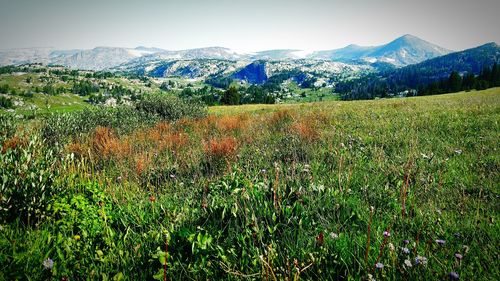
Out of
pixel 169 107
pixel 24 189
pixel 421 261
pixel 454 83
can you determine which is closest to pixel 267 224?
pixel 421 261

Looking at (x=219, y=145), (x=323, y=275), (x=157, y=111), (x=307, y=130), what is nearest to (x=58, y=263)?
(x=323, y=275)

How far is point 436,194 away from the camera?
4605 mm

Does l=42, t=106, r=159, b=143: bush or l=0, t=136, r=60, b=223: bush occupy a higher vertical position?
l=0, t=136, r=60, b=223: bush

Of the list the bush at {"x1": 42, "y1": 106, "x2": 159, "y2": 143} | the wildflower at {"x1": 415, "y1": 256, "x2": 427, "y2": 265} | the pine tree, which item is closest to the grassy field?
the wildflower at {"x1": 415, "y1": 256, "x2": 427, "y2": 265}

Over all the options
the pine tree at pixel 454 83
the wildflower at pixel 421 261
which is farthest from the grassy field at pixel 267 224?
the pine tree at pixel 454 83

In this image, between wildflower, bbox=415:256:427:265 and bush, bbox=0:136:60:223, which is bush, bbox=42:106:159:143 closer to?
bush, bbox=0:136:60:223

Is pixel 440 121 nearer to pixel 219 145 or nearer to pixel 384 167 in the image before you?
pixel 384 167

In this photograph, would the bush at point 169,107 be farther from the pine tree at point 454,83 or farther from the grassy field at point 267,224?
the pine tree at point 454,83

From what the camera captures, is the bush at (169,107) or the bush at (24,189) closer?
the bush at (24,189)

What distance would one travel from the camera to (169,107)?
74.8ft

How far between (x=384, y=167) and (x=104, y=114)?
56.8ft

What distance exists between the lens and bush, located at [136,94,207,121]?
71.8 feet

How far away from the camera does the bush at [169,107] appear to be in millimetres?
21891

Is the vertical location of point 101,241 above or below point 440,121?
below
